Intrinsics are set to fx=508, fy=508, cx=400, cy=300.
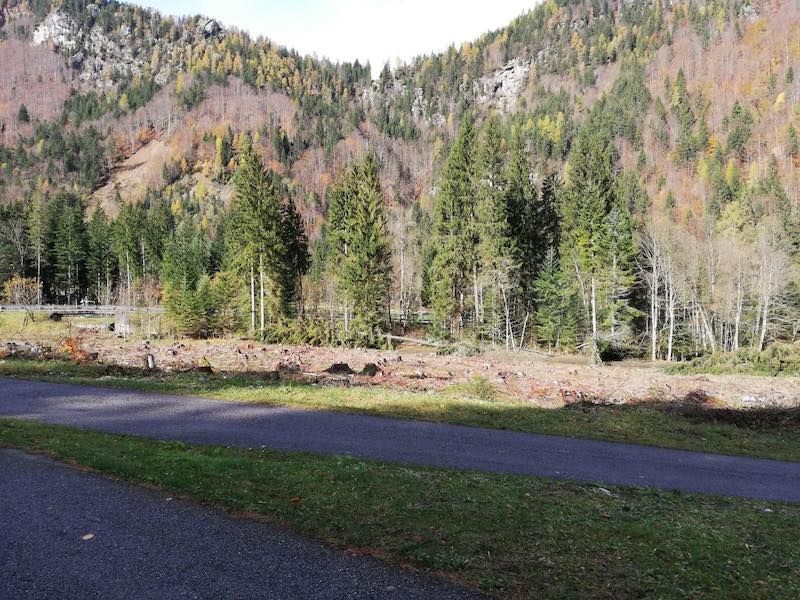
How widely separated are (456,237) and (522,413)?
94.3 ft

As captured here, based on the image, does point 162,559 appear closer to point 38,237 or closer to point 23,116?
point 38,237

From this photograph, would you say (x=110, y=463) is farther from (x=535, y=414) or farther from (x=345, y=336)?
(x=345, y=336)

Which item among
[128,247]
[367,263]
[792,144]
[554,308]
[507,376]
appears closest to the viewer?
[507,376]

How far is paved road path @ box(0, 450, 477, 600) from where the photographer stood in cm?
484

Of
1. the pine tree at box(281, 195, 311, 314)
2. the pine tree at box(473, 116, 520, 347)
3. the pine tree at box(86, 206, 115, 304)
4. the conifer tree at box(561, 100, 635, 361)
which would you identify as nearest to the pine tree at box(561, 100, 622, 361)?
the conifer tree at box(561, 100, 635, 361)

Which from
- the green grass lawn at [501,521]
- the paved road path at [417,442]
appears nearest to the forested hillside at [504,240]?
the paved road path at [417,442]

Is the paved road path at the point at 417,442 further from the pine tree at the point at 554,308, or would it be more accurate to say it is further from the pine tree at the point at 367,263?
the pine tree at the point at 554,308

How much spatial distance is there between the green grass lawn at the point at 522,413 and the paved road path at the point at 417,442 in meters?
1.13

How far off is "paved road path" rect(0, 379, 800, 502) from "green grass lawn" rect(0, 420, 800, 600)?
4.09 ft

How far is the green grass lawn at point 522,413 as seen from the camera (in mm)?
15312

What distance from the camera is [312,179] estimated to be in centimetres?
17238

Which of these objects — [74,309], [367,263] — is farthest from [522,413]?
[74,309]

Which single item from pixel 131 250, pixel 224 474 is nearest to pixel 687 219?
pixel 131 250

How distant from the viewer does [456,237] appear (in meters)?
44.3
